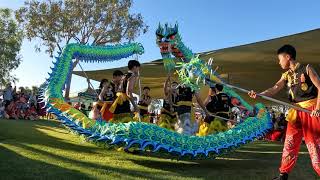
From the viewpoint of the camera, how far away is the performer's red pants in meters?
5.50

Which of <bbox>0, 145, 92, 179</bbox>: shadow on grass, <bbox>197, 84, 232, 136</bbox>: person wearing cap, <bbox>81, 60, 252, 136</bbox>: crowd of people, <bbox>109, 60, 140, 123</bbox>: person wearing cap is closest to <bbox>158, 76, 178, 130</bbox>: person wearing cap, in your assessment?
<bbox>81, 60, 252, 136</bbox>: crowd of people

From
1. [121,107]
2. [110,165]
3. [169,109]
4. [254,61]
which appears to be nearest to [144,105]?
[169,109]

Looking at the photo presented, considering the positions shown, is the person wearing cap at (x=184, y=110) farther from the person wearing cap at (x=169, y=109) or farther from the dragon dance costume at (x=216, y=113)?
the person wearing cap at (x=169, y=109)

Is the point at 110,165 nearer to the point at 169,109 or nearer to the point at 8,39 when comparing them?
the point at 169,109

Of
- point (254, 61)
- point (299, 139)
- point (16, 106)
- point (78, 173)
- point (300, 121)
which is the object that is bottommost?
point (78, 173)

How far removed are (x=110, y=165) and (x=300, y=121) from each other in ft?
10.2

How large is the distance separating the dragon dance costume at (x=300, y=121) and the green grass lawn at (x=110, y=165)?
41.3 inches

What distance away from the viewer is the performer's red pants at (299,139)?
5504 millimetres

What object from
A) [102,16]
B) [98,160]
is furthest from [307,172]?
[102,16]

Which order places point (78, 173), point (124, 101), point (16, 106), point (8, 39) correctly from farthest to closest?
point (8, 39)
point (16, 106)
point (124, 101)
point (78, 173)

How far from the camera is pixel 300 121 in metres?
5.70

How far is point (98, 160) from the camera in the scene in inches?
295

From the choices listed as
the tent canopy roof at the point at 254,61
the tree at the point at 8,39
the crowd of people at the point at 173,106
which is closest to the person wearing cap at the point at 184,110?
the crowd of people at the point at 173,106

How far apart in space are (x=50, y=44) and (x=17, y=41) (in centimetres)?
1762
